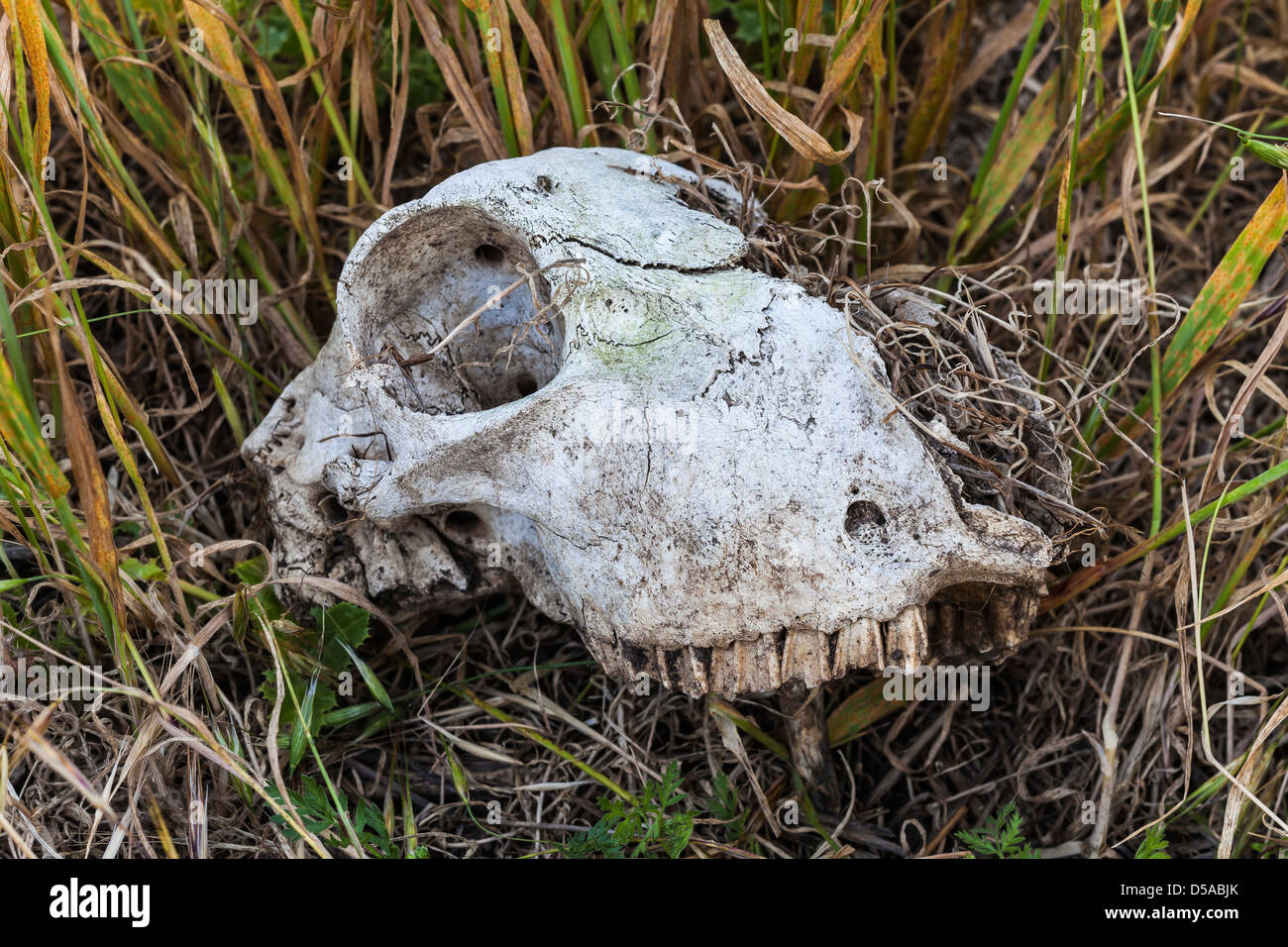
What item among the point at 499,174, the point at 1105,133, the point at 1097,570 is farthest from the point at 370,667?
the point at 1105,133

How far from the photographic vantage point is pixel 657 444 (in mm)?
1472

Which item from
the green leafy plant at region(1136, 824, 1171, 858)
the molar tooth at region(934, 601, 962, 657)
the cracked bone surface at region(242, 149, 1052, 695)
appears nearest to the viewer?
the cracked bone surface at region(242, 149, 1052, 695)

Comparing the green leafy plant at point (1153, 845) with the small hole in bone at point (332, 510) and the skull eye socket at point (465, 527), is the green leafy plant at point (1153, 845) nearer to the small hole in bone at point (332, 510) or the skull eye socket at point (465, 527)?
the skull eye socket at point (465, 527)

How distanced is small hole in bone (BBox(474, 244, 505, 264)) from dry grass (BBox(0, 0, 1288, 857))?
1.11ft

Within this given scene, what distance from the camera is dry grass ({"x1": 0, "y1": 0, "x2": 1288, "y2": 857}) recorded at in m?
1.70

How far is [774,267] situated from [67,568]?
1.32 meters

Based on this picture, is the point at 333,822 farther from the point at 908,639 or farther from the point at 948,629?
the point at 948,629

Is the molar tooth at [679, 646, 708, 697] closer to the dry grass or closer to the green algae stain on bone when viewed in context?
the dry grass

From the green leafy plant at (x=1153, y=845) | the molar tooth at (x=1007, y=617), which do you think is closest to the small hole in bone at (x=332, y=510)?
the molar tooth at (x=1007, y=617)

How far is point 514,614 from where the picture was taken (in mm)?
2037

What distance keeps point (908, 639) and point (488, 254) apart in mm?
912

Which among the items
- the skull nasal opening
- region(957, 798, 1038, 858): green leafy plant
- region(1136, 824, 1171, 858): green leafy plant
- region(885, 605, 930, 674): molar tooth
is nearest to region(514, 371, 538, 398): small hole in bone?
the skull nasal opening

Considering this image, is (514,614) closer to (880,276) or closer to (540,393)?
(540,393)

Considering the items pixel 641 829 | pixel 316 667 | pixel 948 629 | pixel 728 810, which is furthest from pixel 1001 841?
pixel 316 667
